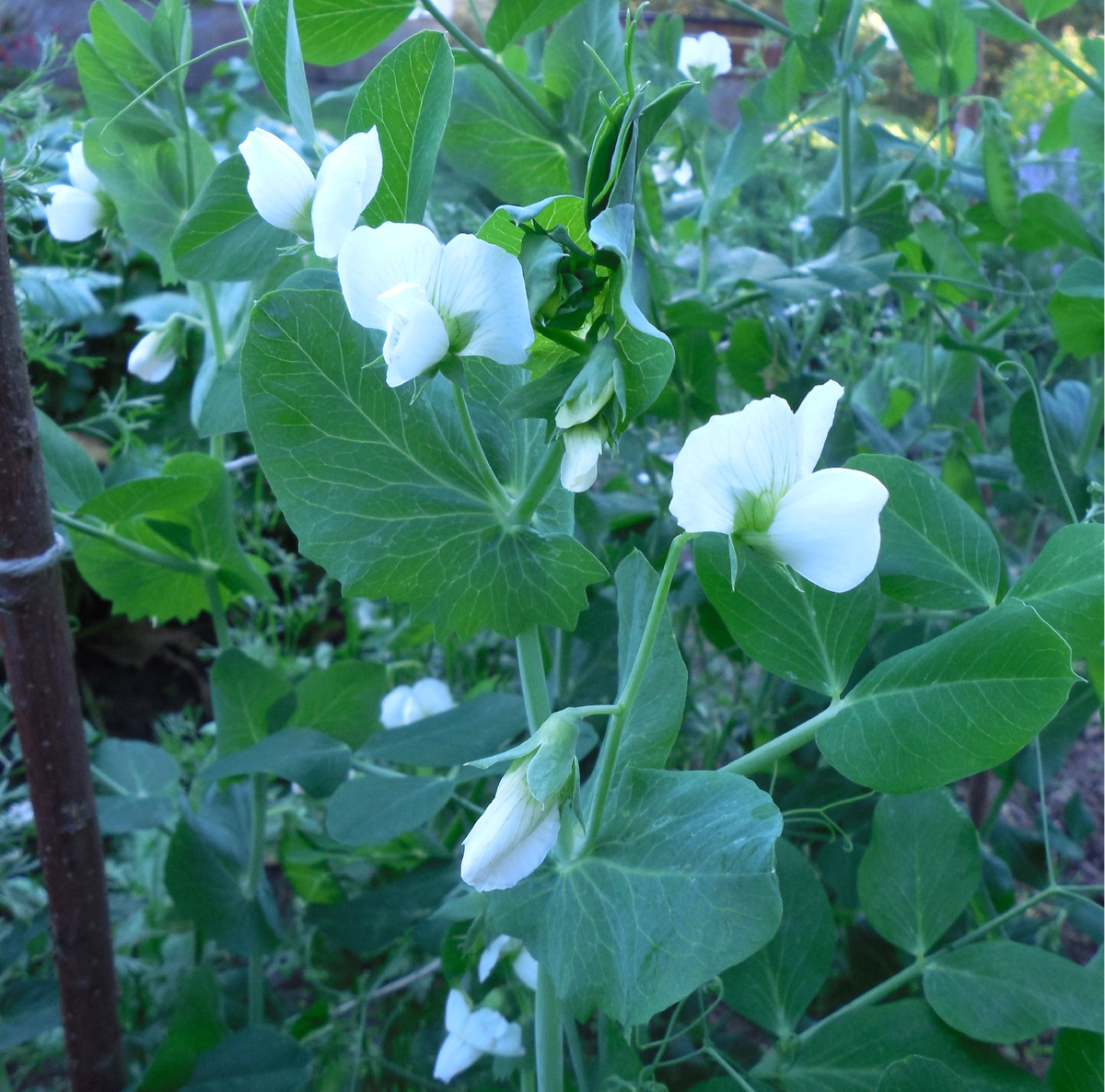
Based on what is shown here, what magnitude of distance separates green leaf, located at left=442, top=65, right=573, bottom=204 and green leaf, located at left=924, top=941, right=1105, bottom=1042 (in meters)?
0.54

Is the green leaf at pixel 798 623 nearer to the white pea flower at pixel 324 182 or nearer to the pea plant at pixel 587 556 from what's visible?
the pea plant at pixel 587 556

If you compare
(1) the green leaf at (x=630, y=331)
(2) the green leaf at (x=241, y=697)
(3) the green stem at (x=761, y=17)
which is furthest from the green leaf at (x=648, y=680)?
(3) the green stem at (x=761, y=17)

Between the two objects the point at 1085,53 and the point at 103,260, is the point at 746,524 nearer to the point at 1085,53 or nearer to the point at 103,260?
the point at 1085,53

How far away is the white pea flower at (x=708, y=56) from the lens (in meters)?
0.88

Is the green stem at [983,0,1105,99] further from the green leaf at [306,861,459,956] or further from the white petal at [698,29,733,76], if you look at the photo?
the green leaf at [306,861,459,956]

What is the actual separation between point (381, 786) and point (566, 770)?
29cm

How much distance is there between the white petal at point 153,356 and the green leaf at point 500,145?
255 mm

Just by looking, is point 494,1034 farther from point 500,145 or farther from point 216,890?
point 500,145

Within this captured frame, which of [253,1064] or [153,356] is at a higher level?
[153,356]

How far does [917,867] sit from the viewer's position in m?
0.57

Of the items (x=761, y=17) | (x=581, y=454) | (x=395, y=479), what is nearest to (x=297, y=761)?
(x=395, y=479)

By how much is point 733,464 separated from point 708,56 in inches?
28.3

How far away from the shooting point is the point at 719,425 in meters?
0.32

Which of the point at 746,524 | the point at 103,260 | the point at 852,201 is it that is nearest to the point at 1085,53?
the point at 852,201
